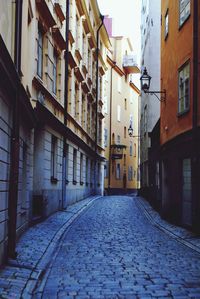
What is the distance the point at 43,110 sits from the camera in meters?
16.3

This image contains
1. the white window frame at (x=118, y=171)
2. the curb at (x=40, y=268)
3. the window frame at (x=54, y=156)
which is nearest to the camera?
the curb at (x=40, y=268)

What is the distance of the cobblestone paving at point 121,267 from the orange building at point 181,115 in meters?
1.91

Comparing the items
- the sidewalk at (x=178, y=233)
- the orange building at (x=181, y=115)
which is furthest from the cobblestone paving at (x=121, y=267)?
the orange building at (x=181, y=115)

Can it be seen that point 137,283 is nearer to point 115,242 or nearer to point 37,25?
point 115,242

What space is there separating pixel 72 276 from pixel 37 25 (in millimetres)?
9972

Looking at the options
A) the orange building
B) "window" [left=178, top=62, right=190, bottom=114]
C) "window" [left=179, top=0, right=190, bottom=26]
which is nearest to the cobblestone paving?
the orange building

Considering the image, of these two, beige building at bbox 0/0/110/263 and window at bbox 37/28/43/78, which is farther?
window at bbox 37/28/43/78

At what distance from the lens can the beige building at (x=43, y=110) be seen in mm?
9164

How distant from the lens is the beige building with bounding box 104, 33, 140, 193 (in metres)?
52.7

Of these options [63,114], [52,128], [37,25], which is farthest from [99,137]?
[37,25]

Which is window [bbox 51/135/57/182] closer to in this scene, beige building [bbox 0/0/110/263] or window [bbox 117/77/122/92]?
beige building [bbox 0/0/110/263]

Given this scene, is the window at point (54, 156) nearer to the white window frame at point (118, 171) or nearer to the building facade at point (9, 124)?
the building facade at point (9, 124)

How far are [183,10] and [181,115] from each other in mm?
3429

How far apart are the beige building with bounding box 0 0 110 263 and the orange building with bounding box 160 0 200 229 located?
405 cm
